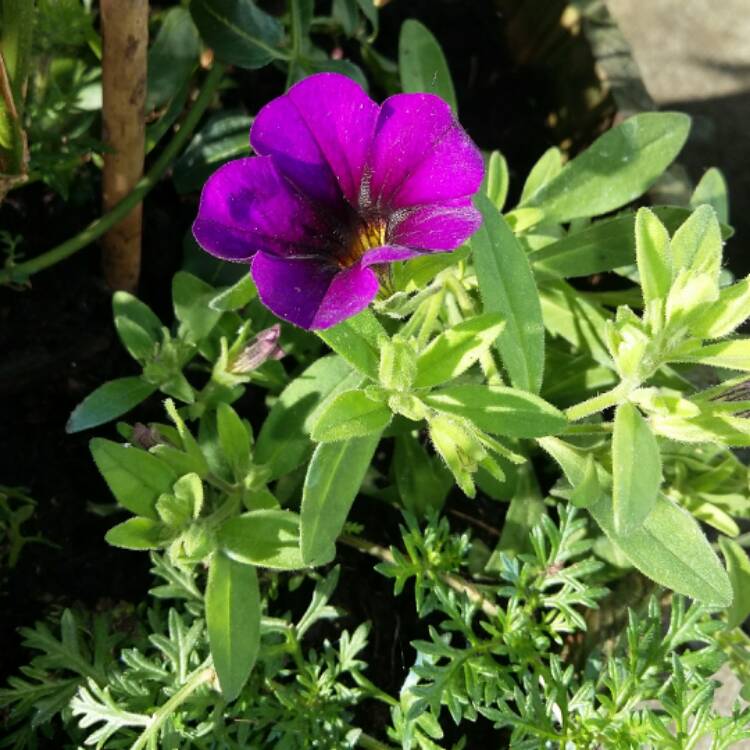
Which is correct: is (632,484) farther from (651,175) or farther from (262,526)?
(651,175)

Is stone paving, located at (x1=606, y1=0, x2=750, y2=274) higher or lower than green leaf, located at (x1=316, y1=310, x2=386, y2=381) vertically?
lower

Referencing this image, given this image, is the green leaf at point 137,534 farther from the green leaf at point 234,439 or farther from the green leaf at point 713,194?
the green leaf at point 713,194

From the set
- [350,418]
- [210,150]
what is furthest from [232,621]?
[210,150]

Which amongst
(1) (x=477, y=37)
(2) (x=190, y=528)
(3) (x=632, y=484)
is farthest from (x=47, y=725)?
(1) (x=477, y=37)

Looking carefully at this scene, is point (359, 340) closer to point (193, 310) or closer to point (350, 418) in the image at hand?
point (350, 418)

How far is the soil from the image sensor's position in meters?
1.42

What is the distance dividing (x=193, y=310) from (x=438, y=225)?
1.73 feet

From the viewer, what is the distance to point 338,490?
107cm

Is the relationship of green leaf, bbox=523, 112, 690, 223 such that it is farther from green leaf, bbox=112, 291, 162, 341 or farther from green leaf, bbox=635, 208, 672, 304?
green leaf, bbox=112, 291, 162, 341

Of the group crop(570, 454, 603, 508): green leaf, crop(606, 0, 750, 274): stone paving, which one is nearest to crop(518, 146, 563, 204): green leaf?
crop(570, 454, 603, 508): green leaf

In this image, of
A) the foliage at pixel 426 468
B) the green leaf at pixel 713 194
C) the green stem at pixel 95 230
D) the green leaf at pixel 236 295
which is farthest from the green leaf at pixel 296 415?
the green leaf at pixel 713 194

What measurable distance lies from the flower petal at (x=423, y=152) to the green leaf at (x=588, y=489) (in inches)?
14.0

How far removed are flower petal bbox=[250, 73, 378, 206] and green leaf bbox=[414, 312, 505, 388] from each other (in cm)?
19

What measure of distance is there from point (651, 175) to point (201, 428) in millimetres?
736
